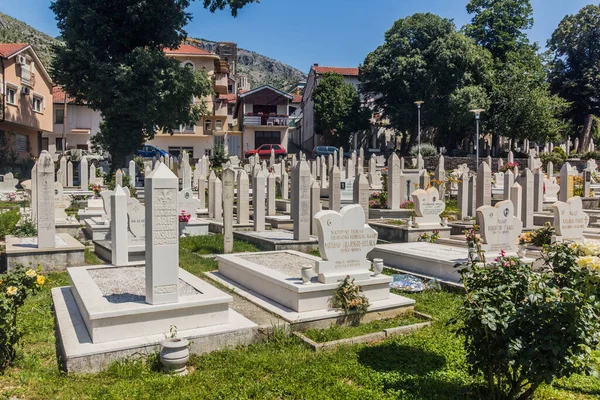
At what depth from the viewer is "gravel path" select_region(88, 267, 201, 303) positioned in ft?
23.7

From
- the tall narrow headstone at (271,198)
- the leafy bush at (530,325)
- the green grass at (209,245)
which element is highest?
the tall narrow headstone at (271,198)

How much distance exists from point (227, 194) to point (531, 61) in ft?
140

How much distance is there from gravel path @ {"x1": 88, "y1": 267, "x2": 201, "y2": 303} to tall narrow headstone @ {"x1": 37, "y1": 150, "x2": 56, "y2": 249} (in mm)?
2682

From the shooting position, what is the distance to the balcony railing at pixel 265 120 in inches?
2163

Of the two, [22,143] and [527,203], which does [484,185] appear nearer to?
[527,203]

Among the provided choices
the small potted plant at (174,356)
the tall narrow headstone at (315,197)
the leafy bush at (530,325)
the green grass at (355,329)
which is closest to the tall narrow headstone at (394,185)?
the tall narrow headstone at (315,197)

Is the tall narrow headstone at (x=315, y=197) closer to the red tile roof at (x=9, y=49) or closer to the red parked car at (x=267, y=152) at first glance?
the red tile roof at (x=9, y=49)

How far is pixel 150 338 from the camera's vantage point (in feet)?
21.3

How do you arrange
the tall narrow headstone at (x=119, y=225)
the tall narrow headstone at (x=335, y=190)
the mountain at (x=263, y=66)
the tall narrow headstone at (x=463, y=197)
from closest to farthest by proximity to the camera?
the tall narrow headstone at (x=119, y=225) → the tall narrow headstone at (x=335, y=190) → the tall narrow headstone at (x=463, y=197) → the mountain at (x=263, y=66)

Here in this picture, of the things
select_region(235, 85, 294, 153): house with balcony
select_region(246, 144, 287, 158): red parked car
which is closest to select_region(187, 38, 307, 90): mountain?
select_region(235, 85, 294, 153): house with balcony

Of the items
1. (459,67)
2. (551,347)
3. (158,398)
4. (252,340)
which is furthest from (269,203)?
(459,67)

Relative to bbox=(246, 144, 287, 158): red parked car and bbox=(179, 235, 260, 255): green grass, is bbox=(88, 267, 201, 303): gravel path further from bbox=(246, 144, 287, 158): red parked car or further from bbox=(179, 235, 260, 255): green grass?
bbox=(246, 144, 287, 158): red parked car

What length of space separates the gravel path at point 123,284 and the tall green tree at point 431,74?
36.8 m

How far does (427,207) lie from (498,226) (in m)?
4.79
